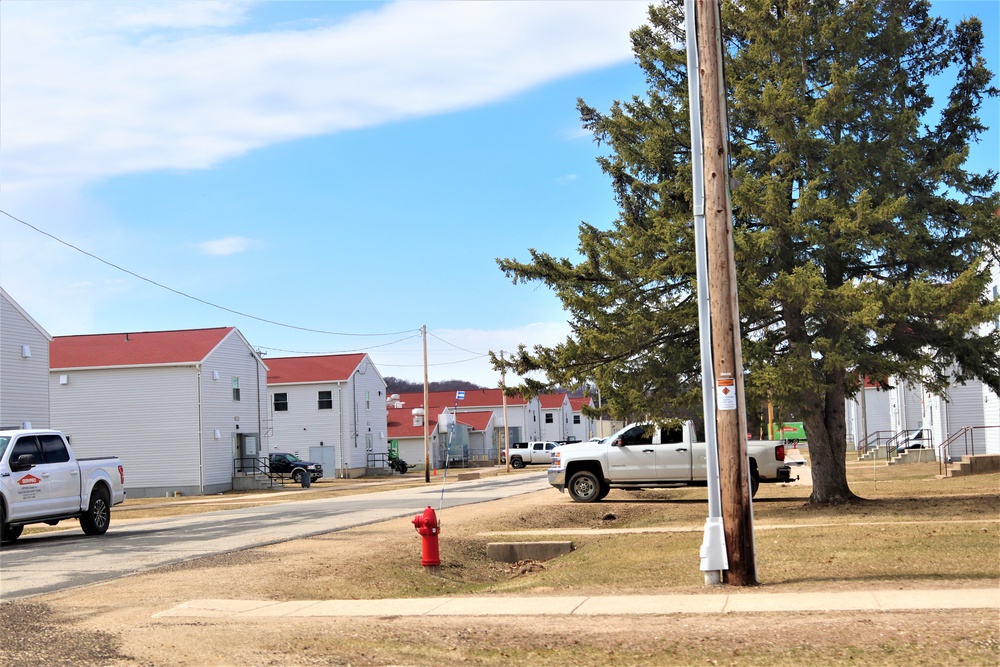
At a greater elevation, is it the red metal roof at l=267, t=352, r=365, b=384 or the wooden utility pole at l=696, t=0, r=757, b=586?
the red metal roof at l=267, t=352, r=365, b=384

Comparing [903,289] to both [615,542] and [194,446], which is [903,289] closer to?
[615,542]

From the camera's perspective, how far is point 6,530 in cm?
1900

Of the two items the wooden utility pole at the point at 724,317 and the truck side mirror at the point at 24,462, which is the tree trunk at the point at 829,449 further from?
the truck side mirror at the point at 24,462

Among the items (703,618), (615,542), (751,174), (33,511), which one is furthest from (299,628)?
Result: (751,174)

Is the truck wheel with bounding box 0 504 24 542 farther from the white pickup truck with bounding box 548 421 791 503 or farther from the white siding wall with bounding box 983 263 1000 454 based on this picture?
the white siding wall with bounding box 983 263 1000 454

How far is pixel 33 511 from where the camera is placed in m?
18.9

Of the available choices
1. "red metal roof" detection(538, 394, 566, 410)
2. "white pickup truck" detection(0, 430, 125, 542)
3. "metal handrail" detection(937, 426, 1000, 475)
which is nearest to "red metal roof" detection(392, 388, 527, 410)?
"red metal roof" detection(538, 394, 566, 410)

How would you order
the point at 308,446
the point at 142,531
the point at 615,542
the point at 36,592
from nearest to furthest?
the point at 36,592 < the point at 615,542 < the point at 142,531 < the point at 308,446

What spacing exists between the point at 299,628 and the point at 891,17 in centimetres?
1640

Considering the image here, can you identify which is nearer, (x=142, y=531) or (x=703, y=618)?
(x=703, y=618)

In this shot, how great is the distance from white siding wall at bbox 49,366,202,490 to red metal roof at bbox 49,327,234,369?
0.43 metres

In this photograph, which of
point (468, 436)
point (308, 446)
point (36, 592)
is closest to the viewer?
point (36, 592)

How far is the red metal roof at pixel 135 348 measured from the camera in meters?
47.5

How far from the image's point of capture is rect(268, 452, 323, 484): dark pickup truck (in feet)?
172
